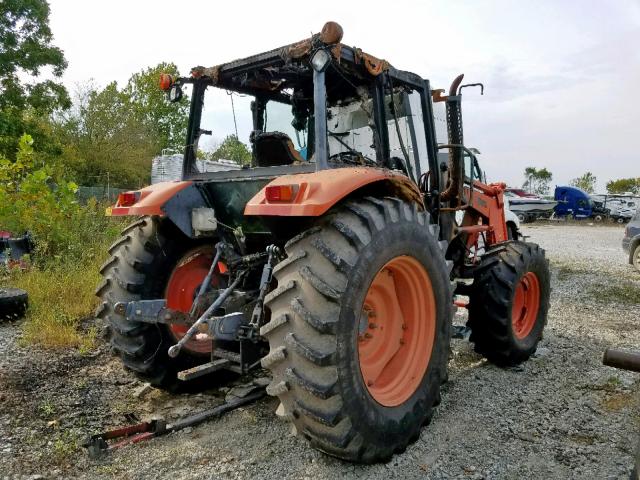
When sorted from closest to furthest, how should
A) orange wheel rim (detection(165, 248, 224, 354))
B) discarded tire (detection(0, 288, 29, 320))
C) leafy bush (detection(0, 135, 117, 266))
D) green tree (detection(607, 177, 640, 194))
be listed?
1. orange wheel rim (detection(165, 248, 224, 354))
2. discarded tire (detection(0, 288, 29, 320))
3. leafy bush (detection(0, 135, 117, 266))
4. green tree (detection(607, 177, 640, 194))

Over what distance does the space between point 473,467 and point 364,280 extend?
122cm

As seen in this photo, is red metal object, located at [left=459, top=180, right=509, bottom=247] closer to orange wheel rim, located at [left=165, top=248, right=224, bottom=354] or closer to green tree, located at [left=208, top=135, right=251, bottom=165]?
green tree, located at [left=208, top=135, right=251, bottom=165]

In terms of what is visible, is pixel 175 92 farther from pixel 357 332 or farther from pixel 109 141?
pixel 109 141

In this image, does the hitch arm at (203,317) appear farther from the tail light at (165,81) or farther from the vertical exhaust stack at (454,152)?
the vertical exhaust stack at (454,152)

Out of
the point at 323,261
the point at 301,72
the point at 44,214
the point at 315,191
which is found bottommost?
the point at 323,261

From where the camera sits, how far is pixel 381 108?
146 inches

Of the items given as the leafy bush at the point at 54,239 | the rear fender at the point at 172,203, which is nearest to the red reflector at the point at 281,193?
the rear fender at the point at 172,203

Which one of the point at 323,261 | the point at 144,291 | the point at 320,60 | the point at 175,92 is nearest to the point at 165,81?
the point at 175,92

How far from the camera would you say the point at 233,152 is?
13.9 feet

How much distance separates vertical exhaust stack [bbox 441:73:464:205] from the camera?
4359 mm

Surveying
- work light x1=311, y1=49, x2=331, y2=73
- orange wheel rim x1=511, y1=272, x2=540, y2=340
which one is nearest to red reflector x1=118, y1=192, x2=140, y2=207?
work light x1=311, y1=49, x2=331, y2=73

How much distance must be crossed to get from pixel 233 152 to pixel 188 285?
1.15 metres

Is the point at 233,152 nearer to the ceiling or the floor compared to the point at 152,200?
nearer to the ceiling

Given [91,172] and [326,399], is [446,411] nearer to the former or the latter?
[326,399]
